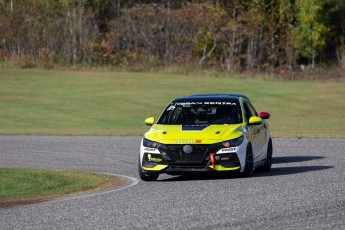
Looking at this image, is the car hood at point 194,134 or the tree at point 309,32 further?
the tree at point 309,32

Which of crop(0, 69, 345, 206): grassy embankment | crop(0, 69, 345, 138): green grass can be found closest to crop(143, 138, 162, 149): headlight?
crop(0, 69, 345, 206): grassy embankment

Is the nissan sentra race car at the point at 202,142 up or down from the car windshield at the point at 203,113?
down

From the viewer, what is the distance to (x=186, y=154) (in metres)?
19.3

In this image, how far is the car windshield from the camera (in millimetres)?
20688

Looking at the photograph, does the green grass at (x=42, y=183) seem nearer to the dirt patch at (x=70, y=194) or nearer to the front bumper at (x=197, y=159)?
the dirt patch at (x=70, y=194)

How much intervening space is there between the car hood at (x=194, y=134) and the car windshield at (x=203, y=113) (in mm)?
554

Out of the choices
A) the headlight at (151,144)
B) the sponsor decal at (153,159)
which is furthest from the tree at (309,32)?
the sponsor decal at (153,159)

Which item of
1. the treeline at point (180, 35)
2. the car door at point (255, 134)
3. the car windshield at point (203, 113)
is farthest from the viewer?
the treeline at point (180, 35)

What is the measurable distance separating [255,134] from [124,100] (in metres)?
33.3

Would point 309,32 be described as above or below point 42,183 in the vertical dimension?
above

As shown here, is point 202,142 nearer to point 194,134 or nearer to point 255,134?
point 194,134

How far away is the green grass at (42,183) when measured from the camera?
58.0 feet

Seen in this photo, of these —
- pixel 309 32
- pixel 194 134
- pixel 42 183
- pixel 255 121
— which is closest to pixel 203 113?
pixel 255 121

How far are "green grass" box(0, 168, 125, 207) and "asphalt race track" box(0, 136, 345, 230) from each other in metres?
0.71
